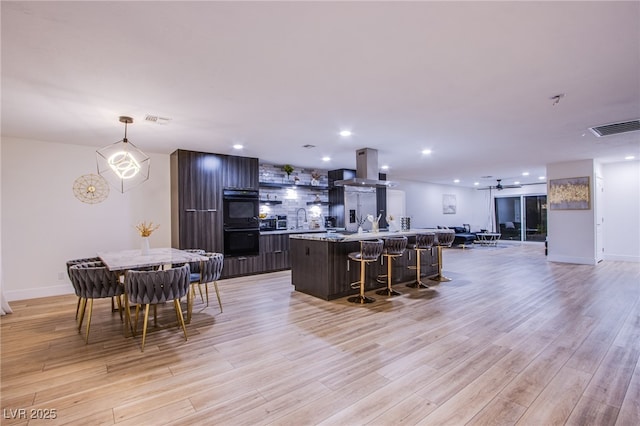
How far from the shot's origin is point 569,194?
7734 millimetres

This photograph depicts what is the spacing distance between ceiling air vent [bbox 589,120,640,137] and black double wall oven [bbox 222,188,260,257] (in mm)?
6157

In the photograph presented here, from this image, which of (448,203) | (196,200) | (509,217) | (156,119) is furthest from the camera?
(509,217)

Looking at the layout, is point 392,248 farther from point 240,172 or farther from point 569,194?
point 569,194

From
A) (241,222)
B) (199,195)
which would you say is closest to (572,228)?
(241,222)

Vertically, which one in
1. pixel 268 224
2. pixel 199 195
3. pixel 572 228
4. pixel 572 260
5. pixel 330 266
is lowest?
pixel 572 260

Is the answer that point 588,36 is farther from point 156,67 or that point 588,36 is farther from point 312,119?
point 156,67

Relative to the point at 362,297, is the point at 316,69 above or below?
above

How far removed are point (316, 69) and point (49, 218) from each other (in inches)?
214

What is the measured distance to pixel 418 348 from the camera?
2.93m

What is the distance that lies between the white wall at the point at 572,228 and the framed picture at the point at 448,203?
5.27 metres

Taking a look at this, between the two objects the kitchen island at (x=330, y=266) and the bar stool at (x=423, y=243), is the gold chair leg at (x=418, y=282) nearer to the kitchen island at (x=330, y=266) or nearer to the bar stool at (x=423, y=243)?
the bar stool at (x=423, y=243)

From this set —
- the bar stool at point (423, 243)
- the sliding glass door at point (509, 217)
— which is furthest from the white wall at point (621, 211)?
the bar stool at point (423, 243)

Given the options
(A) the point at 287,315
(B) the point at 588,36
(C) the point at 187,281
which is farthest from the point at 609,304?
(C) the point at 187,281

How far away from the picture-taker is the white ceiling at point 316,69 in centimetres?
196
